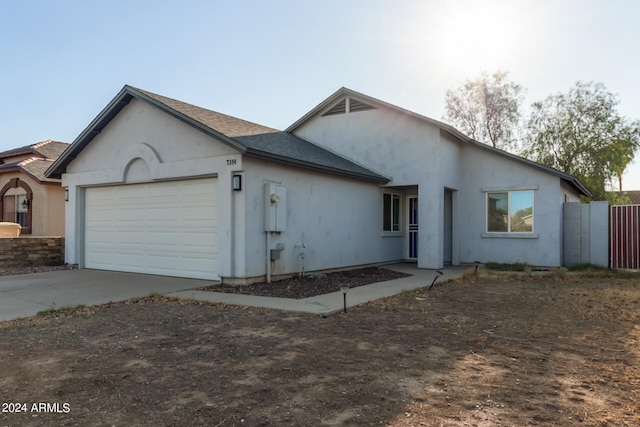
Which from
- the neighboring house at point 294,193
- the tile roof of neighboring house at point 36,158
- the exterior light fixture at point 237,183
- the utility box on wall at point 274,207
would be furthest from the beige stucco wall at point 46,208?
the utility box on wall at point 274,207

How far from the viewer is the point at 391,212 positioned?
15891mm

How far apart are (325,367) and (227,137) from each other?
256 inches

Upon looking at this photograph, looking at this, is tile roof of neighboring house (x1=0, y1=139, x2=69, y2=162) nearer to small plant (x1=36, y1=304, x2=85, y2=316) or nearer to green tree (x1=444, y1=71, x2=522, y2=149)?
small plant (x1=36, y1=304, x2=85, y2=316)

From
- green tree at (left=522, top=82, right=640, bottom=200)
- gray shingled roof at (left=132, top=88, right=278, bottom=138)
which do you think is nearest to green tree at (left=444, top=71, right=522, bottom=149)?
green tree at (left=522, top=82, right=640, bottom=200)

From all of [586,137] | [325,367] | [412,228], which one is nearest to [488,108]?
[586,137]

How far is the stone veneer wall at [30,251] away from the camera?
47.3 ft

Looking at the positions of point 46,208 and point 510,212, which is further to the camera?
point 46,208

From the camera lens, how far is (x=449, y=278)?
1195 cm

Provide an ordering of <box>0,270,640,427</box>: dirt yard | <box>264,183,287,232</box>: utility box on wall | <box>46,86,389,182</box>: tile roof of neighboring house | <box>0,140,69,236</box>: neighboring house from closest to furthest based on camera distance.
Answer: <box>0,270,640,427</box>: dirt yard → <box>46,86,389,182</box>: tile roof of neighboring house → <box>264,183,287,232</box>: utility box on wall → <box>0,140,69,236</box>: neighboring house

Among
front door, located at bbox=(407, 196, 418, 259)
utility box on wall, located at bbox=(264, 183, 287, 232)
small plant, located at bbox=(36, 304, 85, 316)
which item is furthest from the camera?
front door, located at bbox=(407, 196, 418, 259)

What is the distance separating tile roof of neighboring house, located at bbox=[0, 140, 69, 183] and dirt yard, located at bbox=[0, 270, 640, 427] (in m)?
14.9

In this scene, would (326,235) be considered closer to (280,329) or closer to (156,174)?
(156,174)

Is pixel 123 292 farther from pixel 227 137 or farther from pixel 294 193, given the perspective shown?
pixel 294 193

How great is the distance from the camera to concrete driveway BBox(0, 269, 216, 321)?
827 centimetres
